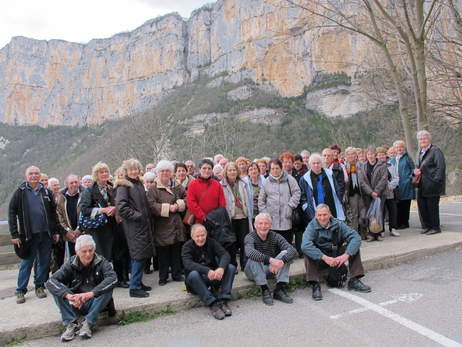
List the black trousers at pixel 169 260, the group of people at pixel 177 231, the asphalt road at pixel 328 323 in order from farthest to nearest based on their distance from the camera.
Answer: the black trousers at pixel 169 260 → the group of people at pixel 177 231 → the asphalt road at pixel 328 323

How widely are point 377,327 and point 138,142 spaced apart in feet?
99.7

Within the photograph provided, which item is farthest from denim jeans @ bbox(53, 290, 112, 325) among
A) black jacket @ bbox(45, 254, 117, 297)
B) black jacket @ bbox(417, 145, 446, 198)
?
black jacket @ bbox(417, 145, 446, 198)

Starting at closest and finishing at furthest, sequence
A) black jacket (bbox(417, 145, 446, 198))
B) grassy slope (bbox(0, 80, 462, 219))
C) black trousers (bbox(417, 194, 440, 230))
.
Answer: black jacket (bbox(417, 145, 446, 198)) < black trousers (bbox(417, 194, 440, 230)) < grassy slope (bbox(0, 80, 462, 219))

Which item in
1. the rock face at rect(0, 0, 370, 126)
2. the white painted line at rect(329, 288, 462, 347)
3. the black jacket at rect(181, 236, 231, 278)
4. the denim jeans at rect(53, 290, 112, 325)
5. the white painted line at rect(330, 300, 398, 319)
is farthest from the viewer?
the rock face at rect(0, 0, 370, 126)

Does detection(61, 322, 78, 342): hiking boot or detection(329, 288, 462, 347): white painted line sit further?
detection(61, 322, 78, 342): hiking boot

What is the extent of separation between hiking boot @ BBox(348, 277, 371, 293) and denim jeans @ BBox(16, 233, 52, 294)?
4.14m

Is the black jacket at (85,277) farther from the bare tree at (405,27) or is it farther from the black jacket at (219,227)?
the bare tree at (405,27)

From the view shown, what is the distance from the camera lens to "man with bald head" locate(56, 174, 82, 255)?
5.32 meters

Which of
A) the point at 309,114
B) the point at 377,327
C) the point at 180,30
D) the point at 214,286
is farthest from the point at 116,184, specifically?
the point at 180,30

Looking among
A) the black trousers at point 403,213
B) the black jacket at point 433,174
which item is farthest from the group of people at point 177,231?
the black trousers at point 403,213

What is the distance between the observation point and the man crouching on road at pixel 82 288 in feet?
12.1

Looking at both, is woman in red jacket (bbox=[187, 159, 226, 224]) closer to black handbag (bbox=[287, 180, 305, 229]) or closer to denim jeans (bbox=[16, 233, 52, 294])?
black handbag (bbox=[287, 180, 305, 229])

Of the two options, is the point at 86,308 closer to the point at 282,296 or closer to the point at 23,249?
the point at 23,249

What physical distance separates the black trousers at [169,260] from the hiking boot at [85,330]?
4.59 feet
